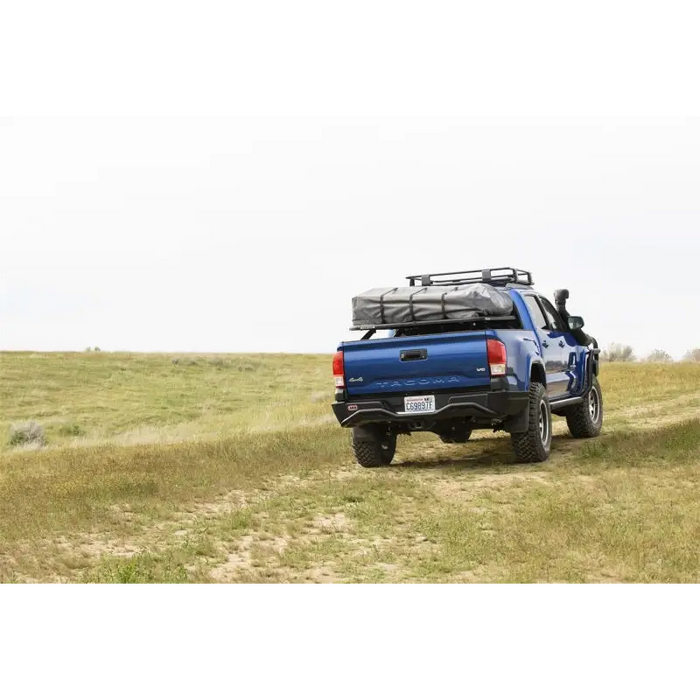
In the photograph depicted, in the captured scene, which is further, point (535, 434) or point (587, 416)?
point (587, 416)

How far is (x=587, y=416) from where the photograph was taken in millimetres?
15961

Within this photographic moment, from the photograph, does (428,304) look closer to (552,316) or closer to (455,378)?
(455,378)

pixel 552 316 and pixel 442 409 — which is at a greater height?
pixel 552 316

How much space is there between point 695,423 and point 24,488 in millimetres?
9742

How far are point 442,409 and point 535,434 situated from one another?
1.36 m

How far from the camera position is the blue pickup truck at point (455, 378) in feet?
39.9

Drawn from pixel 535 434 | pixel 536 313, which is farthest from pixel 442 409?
pixel 536 313

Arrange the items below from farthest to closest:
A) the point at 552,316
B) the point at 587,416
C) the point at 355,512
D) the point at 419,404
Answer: the point at 587,416 → the point at 552,316 → the point at 419,404 → the point at 355,512

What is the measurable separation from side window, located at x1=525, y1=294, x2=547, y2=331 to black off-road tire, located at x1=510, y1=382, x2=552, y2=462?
1.16 meters

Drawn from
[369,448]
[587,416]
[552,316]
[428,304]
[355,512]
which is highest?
[428,304]

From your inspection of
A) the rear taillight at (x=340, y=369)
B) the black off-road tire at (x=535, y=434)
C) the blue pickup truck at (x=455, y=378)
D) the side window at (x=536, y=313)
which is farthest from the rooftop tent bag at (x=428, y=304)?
the black off-road tire at (x=535, y=434)

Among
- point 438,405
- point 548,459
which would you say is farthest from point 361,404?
point 548,459

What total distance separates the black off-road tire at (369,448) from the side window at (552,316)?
3041mm

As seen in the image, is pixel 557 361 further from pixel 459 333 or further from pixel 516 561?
pixel 516 561
